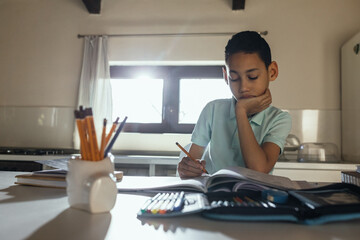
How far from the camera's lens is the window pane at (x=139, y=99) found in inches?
111

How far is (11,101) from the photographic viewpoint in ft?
9.50

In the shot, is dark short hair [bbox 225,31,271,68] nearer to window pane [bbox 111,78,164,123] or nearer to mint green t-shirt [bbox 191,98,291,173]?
mint green t-shirt [bbox 191,98,291,173]

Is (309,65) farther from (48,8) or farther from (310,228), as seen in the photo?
(48,8)

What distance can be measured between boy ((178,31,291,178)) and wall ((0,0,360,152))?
5.15 feet

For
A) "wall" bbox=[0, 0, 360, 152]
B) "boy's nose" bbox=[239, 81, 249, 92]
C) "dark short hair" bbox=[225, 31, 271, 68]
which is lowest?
"boy's nose" bbox=[239, 81, 249, 92]

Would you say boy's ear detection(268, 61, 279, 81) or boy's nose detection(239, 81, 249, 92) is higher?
boy's ear detection(268, 61, 279, 81)

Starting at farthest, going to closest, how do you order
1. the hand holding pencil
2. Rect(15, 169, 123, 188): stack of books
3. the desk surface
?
the hand holding pencil < Rect(15, 169, 123, 188): stack of books < the desk surface

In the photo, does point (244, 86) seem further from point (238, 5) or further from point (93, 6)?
point (93, 6)

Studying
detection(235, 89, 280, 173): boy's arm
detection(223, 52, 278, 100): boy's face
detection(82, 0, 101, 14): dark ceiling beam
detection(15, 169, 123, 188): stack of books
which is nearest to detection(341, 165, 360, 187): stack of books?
detection(235, 89, 280, 173): boy's arm

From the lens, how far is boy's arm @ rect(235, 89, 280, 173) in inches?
37.0

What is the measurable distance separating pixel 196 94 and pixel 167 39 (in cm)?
64

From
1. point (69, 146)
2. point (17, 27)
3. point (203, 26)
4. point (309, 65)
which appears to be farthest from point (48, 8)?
point (309, 65)

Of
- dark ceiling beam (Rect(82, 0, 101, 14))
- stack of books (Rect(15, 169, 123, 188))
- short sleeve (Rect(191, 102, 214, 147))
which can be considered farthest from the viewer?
dark ceiling beam (Rect(82, 0, 101, 14))

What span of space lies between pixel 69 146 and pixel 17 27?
1474 mm
